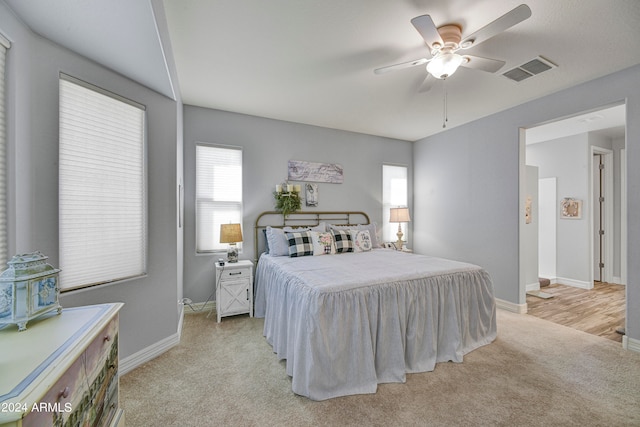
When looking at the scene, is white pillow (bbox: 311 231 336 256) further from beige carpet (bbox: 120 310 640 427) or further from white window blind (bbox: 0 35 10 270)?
white window blind (bbox: 0 35 10 270)

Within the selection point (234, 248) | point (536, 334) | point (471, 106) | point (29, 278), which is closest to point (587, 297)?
point (536, 334)

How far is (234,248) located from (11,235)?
2.24 meters

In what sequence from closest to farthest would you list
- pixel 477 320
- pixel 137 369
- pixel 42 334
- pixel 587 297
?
1. pixel 42 334
2. pixel 137 369
3. pixel 477 320
4. pixel 587 297

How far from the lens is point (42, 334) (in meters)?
1.05

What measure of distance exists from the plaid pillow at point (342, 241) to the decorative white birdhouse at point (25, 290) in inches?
112

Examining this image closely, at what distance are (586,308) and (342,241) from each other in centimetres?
345

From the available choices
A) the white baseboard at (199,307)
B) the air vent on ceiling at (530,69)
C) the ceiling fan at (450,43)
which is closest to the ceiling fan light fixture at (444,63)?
the ceiling fan at (450,43)

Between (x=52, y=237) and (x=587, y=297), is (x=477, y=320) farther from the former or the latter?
(x=52, y=237)

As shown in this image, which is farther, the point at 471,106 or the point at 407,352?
the point at 471,106

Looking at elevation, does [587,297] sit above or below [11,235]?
below

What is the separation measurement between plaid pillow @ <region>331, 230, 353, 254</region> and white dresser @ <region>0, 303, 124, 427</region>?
8.54 feet

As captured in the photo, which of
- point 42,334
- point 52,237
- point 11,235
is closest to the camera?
point 42,334

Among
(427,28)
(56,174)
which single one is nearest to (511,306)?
(427,28)

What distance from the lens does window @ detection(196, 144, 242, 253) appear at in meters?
3.59
